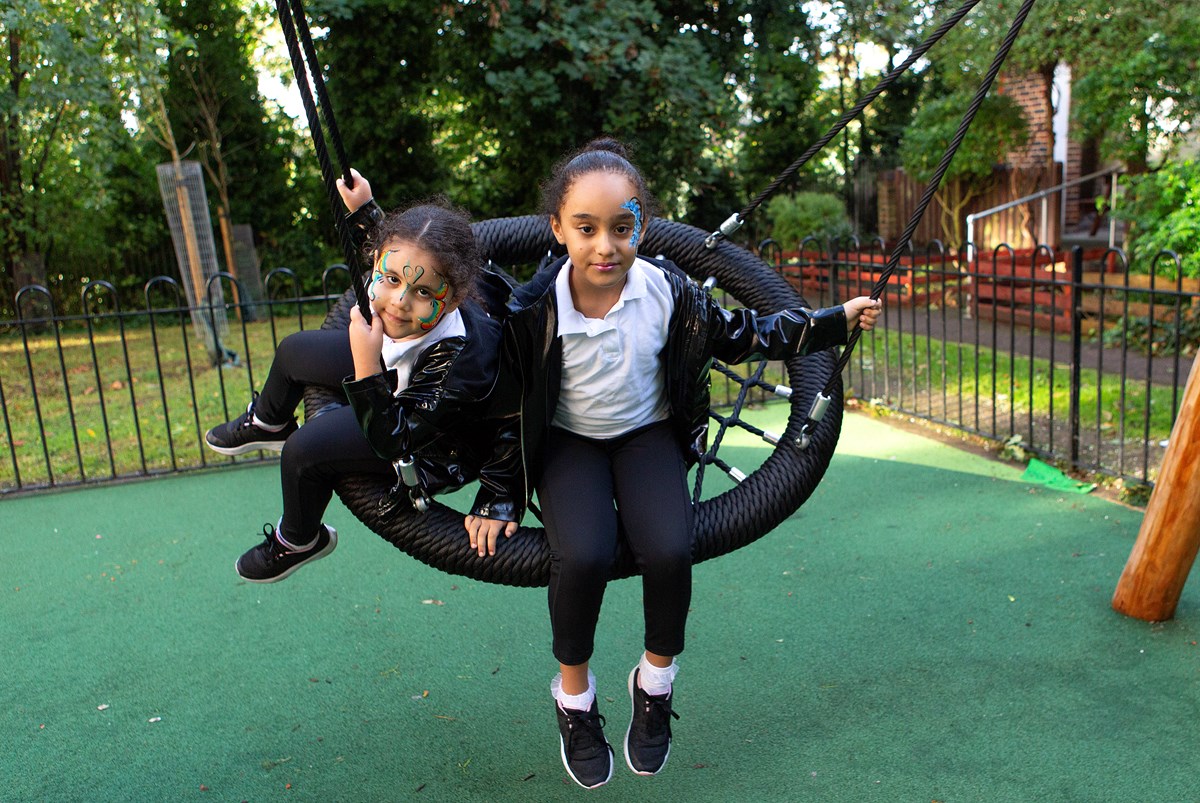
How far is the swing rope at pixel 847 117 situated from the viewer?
2061 millimetres

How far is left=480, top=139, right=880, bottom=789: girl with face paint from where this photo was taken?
197 cm

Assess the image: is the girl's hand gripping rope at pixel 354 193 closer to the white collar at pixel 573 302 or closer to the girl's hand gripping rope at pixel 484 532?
the white collar at pixel 573 302

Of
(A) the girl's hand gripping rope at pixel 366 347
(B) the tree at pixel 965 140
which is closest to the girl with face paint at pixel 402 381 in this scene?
(A) the girl's hand gripping rope at pixel 366 347

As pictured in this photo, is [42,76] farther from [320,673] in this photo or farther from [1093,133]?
[1093,133]

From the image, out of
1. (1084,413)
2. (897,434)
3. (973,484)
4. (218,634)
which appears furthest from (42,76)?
(1084,413)

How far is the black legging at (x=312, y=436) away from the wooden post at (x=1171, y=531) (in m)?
2.28

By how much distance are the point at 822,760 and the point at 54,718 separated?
205 cm

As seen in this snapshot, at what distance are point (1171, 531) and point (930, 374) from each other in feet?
9.78

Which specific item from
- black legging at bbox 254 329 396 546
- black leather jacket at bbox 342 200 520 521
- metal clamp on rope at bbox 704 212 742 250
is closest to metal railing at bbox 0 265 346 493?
black legging at bbox 254 329 396 546

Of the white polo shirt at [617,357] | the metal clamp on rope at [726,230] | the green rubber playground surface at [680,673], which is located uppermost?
the metal clamp on rope at [726,230]

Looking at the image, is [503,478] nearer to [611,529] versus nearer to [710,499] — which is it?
[611,529]

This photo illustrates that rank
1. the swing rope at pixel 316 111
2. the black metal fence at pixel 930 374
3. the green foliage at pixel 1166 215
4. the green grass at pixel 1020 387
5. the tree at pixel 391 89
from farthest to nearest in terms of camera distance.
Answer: the tree at pixel 391 89
the green foliage at pixel 1166 215
the green grass at pixel 1020 387
the black metal fence at pixel 930 374
the swing rope at pixel 316 111

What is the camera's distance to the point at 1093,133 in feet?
27.6

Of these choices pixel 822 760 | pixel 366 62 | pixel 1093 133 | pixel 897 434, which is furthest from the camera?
pixel 366 62
